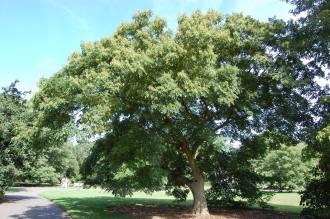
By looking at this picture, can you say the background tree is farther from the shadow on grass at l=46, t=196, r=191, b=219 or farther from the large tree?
the shadow on grass at l=46, t=196, r=191, b=219

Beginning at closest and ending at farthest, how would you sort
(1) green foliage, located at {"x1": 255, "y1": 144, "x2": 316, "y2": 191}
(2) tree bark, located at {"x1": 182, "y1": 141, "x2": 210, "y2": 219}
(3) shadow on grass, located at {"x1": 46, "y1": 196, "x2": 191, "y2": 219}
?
(3) shadow on grass, located at {"x1": 46, "y1": 196, "x2": 191, "y2": 219}
(2) tree bark, located at {"x1": 182, "y1": 141, "x2": 210, "y2": 219}
(1) green foliage, located at {"x1": 255, "y1": 144, "x2": 316, "y2": 191}

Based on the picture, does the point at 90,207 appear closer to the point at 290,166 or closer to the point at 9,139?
the point at 9,139

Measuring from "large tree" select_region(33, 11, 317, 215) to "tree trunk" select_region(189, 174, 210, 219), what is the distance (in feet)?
0.17

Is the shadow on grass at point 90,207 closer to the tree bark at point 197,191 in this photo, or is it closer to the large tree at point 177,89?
the large tree at point 177,89

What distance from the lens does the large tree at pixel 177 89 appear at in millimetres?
14172

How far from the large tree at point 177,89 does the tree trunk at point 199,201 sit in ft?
0.17

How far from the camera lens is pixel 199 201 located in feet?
61.1

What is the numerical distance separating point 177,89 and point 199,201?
291 inches

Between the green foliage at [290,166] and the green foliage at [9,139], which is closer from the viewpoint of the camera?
the green foliage at [9,139]

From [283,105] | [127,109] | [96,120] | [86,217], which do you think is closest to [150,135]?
[127,109]

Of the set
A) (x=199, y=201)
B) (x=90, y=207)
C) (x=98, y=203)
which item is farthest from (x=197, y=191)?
(x=98, y=203)

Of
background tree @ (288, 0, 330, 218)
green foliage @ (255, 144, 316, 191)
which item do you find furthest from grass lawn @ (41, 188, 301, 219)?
green foliage @ (255, 144, 316, 191)

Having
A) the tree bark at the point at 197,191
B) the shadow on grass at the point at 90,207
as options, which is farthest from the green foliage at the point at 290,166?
the tree bark at the point at 197,191

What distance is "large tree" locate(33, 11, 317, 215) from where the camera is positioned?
46.5 feet
